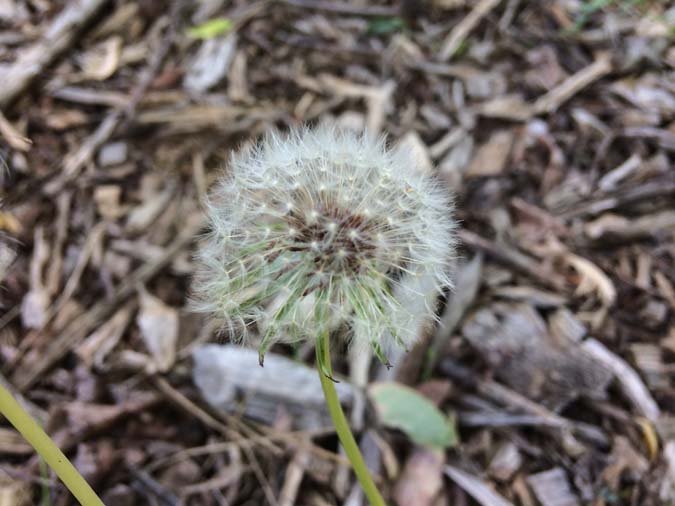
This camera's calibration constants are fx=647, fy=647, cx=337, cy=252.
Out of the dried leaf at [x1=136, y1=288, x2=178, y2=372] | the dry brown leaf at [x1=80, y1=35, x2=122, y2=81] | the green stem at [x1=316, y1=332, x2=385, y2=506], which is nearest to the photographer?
the green stem at [x1=316, y1=332, x2=385, y2=506]

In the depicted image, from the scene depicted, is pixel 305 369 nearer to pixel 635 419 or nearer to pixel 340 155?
pixel 340 155

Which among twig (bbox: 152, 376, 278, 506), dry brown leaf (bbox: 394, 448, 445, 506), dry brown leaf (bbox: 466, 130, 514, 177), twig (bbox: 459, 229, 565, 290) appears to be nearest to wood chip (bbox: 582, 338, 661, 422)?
twig (bbox: 459, 229, 565, 290)

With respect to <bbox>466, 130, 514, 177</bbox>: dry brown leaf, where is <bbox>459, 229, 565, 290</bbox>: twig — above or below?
below

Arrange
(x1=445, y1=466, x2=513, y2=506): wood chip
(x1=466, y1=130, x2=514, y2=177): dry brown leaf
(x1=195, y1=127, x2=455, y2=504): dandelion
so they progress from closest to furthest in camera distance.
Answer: (x1=195, y1=127, x2=455, y2=504): dandelion < (x1=445, y1=466, x2=513, y2=506): wood chip < (x1=466, y1=130, x2=514, y2=177): dry brown leaf

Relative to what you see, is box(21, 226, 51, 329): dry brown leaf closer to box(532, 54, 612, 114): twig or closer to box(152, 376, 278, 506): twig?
box(152, 376, 278, 506): twig

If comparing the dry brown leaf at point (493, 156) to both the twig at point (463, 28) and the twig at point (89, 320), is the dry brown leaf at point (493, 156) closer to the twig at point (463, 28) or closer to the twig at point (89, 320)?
the twig at point (463, 28)

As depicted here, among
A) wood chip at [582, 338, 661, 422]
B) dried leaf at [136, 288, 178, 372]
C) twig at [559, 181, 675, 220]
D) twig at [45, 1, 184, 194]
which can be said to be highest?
twig at [45, 1, 184, 194]
